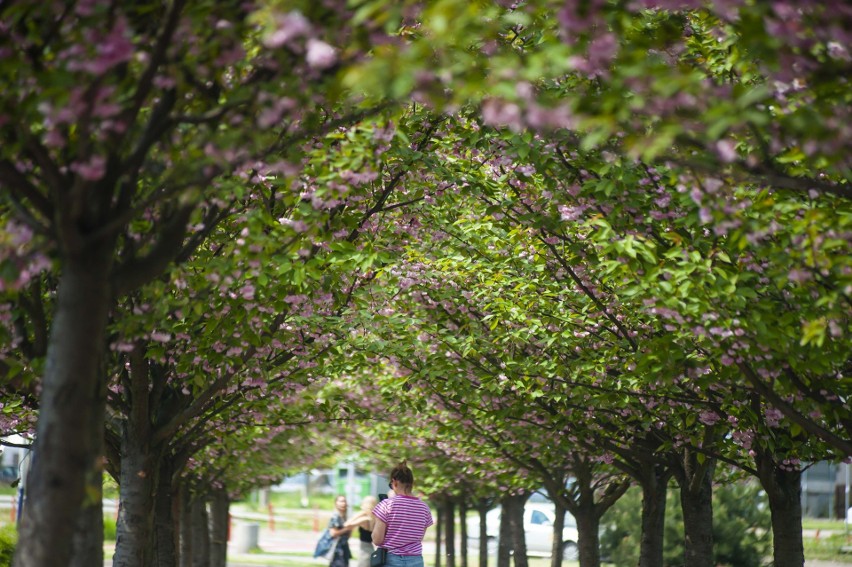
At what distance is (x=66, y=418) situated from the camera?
493 cm

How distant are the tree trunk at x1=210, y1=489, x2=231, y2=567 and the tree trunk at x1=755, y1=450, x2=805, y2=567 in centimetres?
1685

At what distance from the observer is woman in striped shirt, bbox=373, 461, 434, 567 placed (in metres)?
10.4

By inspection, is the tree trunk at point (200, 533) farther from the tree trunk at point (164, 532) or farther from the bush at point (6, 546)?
the tree trunk at point (164, 532)

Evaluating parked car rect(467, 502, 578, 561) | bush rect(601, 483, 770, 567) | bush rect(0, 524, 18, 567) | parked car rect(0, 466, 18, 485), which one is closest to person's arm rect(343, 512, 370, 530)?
bush rect(0, 524, 18, 567)

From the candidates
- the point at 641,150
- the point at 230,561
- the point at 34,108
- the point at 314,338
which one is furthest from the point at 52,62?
the point at 230,561

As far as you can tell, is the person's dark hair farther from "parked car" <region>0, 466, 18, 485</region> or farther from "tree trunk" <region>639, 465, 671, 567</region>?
"parked car" <region>0, 466, 18, 485</region>

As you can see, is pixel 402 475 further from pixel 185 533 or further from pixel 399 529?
pixel 185 533

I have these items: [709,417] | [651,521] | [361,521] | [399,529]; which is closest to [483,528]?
[651,521]

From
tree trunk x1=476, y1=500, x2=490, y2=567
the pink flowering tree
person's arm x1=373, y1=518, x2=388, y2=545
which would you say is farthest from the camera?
tree trunk x1=476, y1=500, x2=490, y2=567

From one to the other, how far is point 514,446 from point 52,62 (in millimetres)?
13061

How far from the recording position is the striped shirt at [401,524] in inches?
410

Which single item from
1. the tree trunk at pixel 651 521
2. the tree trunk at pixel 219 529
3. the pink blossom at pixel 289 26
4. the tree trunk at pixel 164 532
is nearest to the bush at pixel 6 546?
the tree trunk at pixel 164 532

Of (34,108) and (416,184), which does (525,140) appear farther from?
(34,108)

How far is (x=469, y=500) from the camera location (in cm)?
2934
